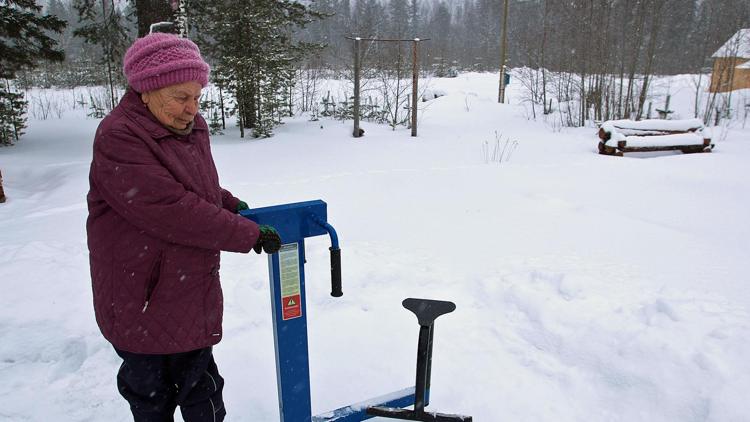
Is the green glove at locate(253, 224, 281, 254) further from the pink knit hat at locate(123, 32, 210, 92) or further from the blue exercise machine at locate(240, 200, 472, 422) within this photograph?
the pink knit hat at locate(123, 32, 210, 92)

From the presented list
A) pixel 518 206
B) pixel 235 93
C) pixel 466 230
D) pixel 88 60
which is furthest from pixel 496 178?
pixel 88 60

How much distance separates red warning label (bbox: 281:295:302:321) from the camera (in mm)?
1907

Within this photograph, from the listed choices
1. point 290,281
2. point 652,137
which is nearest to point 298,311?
point 290,281

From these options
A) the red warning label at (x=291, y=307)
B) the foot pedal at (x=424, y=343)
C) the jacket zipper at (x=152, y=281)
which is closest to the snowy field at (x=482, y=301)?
the foot pedal at (x=424, y=343)

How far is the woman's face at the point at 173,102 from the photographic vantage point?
1.55 m

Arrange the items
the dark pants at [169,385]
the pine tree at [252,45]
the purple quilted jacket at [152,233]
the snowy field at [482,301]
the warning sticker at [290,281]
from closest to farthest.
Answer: the purple quilted jacket at [152,233], the dark pants at [169,385], the warning sticker at [290,281], the snowy field at [482,301], the pine tree at [252,45]

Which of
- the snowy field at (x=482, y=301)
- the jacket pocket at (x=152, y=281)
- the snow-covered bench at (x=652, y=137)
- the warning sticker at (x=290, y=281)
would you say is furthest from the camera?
the snow-covered bench at (x=652, y=137)

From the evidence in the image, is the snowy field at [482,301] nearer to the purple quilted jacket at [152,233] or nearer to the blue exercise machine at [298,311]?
the blue exercise machine at [298,311]

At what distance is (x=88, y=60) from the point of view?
30.7 metres

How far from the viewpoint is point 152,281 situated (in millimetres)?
1579

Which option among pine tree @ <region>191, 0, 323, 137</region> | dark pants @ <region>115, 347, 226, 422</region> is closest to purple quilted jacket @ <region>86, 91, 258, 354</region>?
dark pants @ <region>115, 347, 226, 422</region>

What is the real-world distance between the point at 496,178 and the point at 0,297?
19.0ft

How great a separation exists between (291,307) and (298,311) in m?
0.04

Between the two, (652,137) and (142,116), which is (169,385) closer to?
(142,116)
